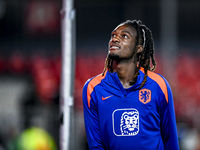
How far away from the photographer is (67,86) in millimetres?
2254

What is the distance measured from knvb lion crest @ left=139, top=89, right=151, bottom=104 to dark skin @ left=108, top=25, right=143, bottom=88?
0.35ft

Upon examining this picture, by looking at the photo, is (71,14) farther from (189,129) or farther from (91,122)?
(189,129)

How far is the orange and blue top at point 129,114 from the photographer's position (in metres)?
2.14

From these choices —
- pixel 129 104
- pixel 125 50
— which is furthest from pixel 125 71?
pixel 129 104

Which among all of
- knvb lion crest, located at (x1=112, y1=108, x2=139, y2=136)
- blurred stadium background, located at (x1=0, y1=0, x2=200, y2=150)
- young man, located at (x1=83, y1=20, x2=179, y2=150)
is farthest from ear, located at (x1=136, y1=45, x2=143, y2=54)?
blurred stadium background, located at (x1=0, y1=0, x2=200, y2=150)

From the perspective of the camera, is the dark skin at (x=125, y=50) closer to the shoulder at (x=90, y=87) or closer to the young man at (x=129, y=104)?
the young man at (x=129, y=104)

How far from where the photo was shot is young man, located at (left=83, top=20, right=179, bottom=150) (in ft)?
7.03

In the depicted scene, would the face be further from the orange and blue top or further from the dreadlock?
the orange and blue top

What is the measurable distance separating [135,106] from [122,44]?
416 millimetres

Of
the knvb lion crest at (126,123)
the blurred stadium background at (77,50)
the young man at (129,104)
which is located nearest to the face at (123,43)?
the young man at (129,104)

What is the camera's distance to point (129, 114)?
2.15 metres

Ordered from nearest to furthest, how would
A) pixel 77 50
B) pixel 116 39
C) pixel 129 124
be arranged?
1. pixel 129 124
2. pixel 116 39
3. pixel 77 50

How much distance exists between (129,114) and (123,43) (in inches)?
18.5

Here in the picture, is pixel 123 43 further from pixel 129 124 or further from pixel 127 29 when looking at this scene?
pixel 129 124
